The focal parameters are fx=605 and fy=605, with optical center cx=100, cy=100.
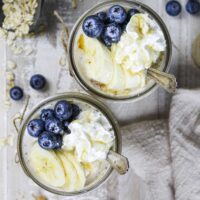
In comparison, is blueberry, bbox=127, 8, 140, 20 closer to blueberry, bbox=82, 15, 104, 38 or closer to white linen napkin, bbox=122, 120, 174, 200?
blueberry, bbox=82, 15, 104, 38

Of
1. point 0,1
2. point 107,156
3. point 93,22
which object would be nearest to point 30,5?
point 0,1

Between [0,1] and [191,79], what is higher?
[0,1]

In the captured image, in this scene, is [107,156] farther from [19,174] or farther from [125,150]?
[19,174]

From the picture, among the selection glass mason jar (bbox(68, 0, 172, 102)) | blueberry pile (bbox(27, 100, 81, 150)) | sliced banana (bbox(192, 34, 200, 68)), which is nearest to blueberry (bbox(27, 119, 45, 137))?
blueberry pile (bbox(27, 100, 81, 150))

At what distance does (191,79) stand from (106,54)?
0.93 ft

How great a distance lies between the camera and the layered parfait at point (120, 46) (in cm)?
113


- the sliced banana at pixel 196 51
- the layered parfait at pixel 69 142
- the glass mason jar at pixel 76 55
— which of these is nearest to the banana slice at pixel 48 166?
the layered parfait at pixel 69 142

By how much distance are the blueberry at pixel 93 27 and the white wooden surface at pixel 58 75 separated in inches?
7.8

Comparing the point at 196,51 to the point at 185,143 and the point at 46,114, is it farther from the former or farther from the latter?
the point at 46,114

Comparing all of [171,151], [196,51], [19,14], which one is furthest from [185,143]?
[19,14]

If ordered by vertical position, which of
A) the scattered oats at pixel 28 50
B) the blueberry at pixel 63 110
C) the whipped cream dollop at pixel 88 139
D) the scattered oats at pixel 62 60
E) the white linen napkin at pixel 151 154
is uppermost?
the scattered oats at pixel 28 50

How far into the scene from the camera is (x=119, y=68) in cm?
115

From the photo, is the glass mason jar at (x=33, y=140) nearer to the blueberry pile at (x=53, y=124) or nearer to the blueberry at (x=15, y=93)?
the blueberry pile at (x=53, y=124)

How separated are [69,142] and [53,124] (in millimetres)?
45
